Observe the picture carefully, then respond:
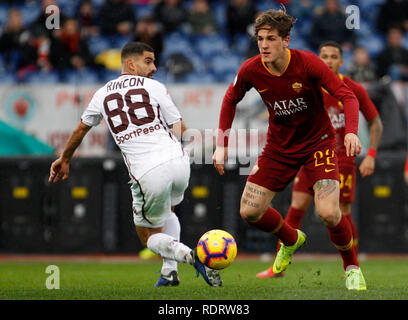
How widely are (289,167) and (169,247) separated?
1324mm

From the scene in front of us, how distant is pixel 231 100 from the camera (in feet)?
23.1

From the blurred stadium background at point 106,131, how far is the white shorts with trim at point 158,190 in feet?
17.0

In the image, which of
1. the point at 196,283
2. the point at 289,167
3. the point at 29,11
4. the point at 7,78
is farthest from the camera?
the point at 29,11

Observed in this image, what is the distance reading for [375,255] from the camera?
1248 centimetres

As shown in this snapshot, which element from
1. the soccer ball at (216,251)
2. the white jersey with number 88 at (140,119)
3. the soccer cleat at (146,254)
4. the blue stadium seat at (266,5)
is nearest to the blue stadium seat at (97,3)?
the blue stadium seat at (266,5)

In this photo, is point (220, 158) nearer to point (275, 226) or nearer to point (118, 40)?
point (275, 226)

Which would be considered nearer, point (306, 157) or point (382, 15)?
point (306, 157)

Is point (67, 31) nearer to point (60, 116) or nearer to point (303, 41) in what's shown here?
point (60, 116)

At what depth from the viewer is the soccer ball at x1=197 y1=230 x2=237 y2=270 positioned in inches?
259

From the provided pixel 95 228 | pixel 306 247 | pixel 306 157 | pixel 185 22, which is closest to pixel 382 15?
pixel 185 22

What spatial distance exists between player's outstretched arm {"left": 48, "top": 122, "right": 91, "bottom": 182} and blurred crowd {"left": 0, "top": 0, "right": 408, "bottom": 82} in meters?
7.30

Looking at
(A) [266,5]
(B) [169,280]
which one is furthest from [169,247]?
(A) [266,5]

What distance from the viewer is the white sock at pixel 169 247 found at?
663cm

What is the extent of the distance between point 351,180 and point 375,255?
4265mm
